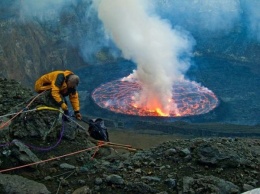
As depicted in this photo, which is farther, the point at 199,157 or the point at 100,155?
the point at 100,155

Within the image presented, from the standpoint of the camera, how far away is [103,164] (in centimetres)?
636

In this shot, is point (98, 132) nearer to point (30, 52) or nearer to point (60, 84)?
point (60, 84)

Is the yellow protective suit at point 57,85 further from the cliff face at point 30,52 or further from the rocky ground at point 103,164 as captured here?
the cliff face at point 30,52

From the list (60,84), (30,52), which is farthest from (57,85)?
(30,52)

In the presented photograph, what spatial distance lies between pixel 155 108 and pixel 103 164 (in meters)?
17.7

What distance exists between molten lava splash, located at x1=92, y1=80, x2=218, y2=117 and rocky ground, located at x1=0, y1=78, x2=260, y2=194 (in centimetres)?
1527

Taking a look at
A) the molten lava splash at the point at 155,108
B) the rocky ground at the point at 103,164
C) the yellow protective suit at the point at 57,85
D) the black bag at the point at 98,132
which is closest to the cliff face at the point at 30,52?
the molten lava splash at the point at 155,108

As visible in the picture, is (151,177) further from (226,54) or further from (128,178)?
(226,54)

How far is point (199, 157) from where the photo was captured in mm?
6176

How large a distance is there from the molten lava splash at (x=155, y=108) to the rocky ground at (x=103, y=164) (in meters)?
15.3

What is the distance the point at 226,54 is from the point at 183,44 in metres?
4.35

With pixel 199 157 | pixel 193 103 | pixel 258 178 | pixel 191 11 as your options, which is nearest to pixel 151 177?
pixel 199 157

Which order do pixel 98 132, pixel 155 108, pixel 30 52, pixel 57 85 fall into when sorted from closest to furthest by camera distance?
1. pixel 57 85
2. pixel 98 132
3. pixel 155 108
4. pixel 30 52

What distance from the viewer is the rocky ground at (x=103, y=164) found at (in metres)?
5.41
